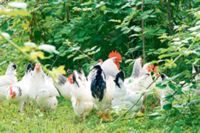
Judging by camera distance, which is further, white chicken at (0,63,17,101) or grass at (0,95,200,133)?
white chicken at (0,63,17,101)

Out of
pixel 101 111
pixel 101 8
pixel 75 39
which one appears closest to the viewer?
pixel 101 111

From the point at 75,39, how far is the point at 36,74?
1.39m

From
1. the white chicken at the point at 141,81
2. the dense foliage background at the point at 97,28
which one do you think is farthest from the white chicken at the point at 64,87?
the white chicken at the point at 141,81

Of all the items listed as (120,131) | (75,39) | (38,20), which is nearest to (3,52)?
(38,20)

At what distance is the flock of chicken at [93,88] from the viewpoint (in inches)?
198

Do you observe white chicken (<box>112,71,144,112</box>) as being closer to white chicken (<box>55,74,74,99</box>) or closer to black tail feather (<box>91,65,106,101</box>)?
black tail feather (<box>91,65,106,101</box>)

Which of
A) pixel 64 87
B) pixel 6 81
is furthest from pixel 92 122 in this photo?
pixel 6 81

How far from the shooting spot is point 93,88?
5.02m

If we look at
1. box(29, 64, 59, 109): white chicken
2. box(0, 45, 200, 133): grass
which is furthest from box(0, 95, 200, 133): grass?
box(29, 64, 59, 109): white chicken

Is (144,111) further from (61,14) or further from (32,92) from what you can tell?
(61,14)

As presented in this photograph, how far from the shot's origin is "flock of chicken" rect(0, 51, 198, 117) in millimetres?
5020

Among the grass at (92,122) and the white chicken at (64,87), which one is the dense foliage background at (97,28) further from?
the grass at (92,122)

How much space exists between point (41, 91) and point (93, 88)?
27.7 inches

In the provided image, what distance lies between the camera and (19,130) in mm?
4770
